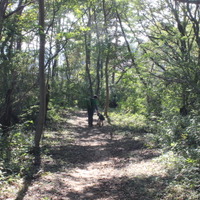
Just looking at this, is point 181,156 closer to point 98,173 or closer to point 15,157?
point 98,173

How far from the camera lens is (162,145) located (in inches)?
346

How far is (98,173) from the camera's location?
7.81 m

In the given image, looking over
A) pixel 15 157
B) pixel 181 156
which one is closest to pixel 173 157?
pixel 181 156

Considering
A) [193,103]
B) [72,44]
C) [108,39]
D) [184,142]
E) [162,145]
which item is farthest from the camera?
[108,39]

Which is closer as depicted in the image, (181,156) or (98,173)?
(181,156)

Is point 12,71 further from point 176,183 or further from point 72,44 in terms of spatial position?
point 176,183

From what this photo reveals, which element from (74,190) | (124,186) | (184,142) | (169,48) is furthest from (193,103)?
(74,190)

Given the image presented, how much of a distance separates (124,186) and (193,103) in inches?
232

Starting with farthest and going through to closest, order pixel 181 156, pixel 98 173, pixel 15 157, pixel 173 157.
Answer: pixel 15 157, pixel 98 173, pixel 173 157, pixel 181 156

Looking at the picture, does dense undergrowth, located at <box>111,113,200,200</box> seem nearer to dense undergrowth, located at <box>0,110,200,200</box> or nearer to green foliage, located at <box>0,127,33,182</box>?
dense undergrowth, located at <box>0,110,200,200</box>

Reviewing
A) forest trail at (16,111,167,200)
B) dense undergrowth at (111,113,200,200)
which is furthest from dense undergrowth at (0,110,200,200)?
forest trail at (16,111,167,200)

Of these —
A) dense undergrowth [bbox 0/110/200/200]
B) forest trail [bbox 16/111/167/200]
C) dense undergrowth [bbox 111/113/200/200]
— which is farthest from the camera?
forest trail [bbox 16/111/167/200]

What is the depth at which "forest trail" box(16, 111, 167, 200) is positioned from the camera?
594 centimetres

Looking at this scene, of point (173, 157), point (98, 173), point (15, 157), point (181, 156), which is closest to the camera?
point (181, 156)
